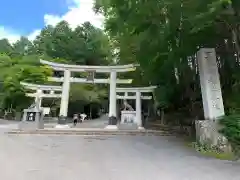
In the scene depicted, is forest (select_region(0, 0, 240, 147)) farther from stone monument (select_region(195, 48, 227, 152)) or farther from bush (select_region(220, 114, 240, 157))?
bush (select_region(220, 114, 240, 157))

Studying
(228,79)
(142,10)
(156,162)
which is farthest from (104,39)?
(156,162)

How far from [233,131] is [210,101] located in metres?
2.14

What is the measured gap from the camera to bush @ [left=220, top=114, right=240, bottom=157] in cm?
921

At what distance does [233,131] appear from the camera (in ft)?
30.6

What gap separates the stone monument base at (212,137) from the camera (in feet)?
32.9

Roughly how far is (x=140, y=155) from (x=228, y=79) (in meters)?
7.47

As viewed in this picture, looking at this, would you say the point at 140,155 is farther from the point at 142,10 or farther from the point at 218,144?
the point at 142,10

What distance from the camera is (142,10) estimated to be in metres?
9.77

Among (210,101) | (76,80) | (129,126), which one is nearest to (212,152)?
(210,101)

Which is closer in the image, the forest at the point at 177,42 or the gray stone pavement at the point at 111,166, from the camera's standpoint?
the gray stone pavement at the point at 111,166

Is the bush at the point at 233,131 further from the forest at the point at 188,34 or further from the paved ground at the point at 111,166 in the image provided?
the paved ground at the point at 111,166

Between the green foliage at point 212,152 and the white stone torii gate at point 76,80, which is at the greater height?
the white stone torii gate at point 76,80

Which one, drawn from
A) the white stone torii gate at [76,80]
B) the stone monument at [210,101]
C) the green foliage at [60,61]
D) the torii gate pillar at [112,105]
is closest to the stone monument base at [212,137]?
the stone monument at [210,101]

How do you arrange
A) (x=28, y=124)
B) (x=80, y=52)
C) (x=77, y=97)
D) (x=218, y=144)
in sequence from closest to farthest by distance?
1. (x=218, y=144)
2. (x=28, y=124)
3. (x=77, y=97)
4. (x=80, y=52)
